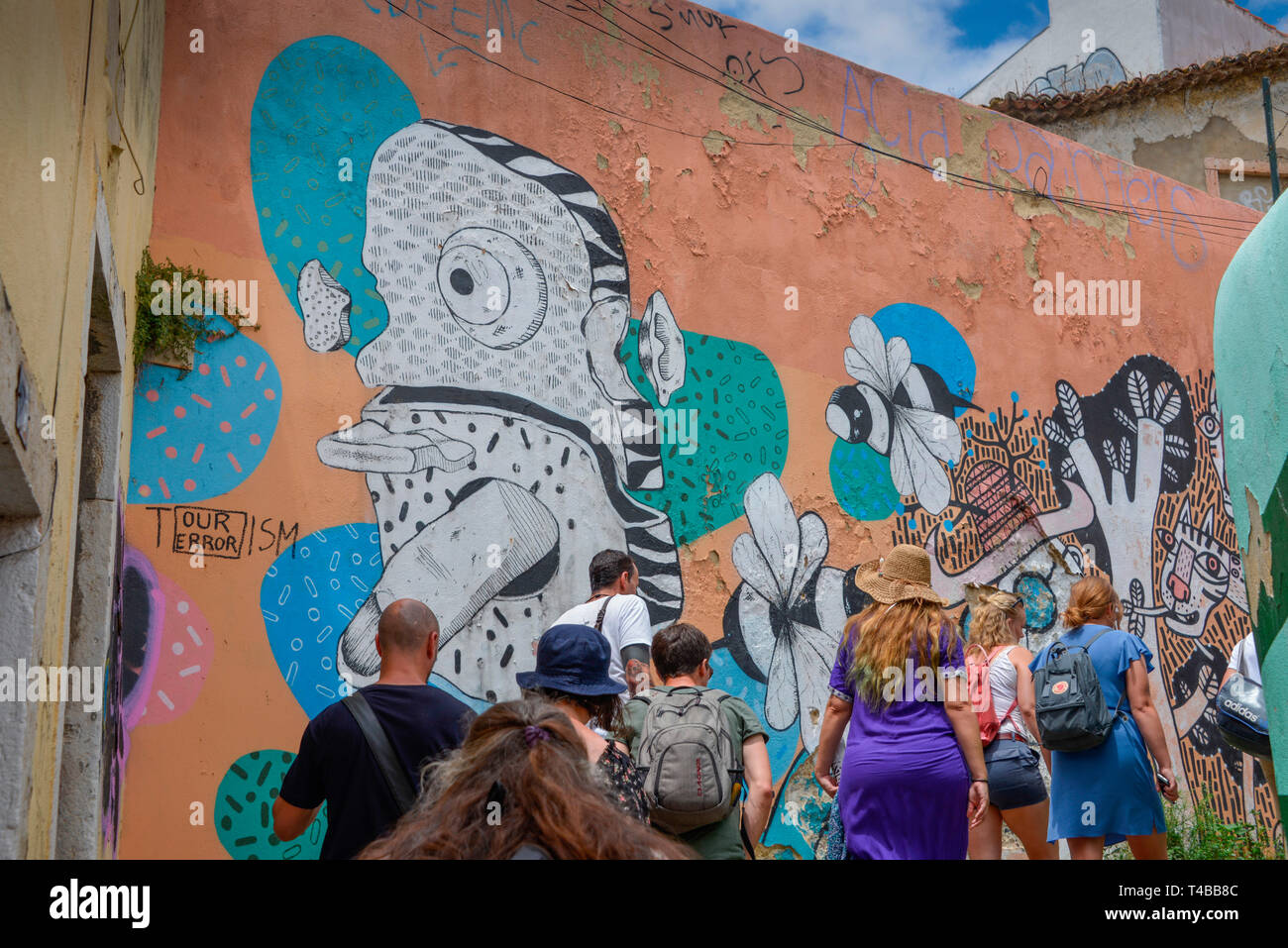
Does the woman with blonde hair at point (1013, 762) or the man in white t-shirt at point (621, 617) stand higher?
the man in white t-shirt at point (621, 617)

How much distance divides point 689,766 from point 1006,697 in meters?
2.09

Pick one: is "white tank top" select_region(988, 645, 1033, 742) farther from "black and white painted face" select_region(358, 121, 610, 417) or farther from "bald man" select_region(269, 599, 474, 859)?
"bald man" select_region(269, 599, 474, 859)

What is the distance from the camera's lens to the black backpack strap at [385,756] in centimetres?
321

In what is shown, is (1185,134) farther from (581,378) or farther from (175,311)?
(175,311)

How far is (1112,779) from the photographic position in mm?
4613

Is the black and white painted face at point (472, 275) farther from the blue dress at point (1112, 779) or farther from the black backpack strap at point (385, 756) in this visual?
the blue dress at point (1112, 779)

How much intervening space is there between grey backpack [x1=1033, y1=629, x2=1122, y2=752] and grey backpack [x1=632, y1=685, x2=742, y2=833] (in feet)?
5.14

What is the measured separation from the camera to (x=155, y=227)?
5.23 meters

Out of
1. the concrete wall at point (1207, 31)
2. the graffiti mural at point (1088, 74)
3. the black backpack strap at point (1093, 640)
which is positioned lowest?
the black backpack strap at point (1093, 640)

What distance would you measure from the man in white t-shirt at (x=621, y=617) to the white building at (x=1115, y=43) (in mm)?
13538

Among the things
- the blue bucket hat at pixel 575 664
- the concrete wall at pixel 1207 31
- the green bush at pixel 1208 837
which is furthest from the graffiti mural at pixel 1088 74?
the blue bucket hat at pixel 575 664

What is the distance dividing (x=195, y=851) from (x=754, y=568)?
3.09 meters
